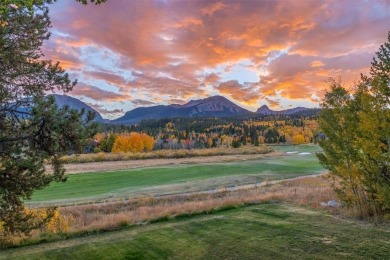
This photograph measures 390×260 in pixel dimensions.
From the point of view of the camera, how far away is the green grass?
11.4 meters

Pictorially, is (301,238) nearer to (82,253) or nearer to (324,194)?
(82,253)

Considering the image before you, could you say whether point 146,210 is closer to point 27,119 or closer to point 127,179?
point 27,119

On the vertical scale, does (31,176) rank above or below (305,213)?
above

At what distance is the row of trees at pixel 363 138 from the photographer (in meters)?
12.6

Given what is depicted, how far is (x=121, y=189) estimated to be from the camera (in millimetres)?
39875

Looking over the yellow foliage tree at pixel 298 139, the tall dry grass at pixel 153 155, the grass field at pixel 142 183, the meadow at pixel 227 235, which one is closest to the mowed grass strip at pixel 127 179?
the grass field at pixel 142 183

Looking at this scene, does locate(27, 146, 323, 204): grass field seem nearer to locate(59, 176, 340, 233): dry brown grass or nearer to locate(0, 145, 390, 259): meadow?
locate(59, 176, 340, 233): dry brown grass

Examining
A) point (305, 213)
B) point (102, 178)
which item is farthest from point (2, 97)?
point (102, 178)

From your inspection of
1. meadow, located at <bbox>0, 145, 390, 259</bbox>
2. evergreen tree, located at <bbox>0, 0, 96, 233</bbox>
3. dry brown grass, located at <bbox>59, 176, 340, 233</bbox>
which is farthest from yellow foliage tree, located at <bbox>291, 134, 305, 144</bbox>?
evergreen tree, located at <bbox>0, 0, 96, 233</bbox>

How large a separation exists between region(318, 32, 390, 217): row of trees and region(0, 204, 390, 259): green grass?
202 centimetres

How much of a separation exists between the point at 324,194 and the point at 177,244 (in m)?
14.7

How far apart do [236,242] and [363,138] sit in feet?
22.7

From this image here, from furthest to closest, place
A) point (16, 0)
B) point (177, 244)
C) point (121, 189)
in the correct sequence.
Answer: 1. point (121, 189)
2. point (177, 244)
3. point (16, 0)

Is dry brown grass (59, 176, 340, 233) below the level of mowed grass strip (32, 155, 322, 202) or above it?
above
